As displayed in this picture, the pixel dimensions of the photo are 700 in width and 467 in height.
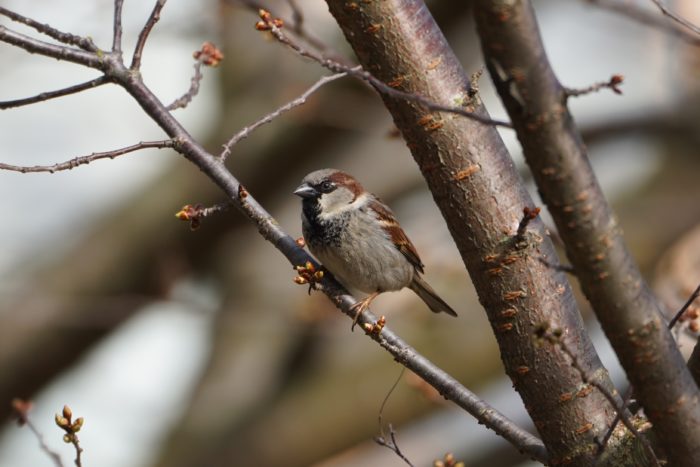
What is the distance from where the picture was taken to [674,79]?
285 inches

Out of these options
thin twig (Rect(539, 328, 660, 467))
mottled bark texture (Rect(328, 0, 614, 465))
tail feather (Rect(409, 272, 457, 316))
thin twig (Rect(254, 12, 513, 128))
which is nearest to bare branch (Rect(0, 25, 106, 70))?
thin twig (Rect(254, 12, 513, 128))

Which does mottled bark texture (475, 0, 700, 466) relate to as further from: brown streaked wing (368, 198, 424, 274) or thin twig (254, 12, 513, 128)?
brown streaked wing (368, 198, 424, 274)

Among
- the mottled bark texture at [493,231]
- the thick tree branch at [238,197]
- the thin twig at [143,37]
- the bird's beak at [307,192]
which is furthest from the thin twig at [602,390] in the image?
the bird's beak at [307,192]

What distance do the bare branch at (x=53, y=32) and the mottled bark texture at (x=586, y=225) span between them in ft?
3.88

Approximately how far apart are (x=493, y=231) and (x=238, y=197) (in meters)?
0.74

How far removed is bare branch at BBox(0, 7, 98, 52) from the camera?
2.20 metres

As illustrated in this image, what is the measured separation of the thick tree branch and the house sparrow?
116cm

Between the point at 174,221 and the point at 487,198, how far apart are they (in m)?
4.56

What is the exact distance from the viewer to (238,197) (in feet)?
8.59

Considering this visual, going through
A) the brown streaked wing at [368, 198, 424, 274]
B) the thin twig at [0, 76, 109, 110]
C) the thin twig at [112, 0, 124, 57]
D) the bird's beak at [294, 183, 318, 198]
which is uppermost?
the bird's beak at [294, 183, 318, 198]

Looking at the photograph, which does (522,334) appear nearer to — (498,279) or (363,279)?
(498,279)

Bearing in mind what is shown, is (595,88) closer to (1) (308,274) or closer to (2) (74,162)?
(1) (308,274)

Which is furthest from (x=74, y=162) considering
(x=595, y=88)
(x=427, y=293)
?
(x=427, y=293)

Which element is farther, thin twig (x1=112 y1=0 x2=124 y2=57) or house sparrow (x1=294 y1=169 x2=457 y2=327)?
house sparrow (x1=294 y1=169 x2=457 y2=327)
